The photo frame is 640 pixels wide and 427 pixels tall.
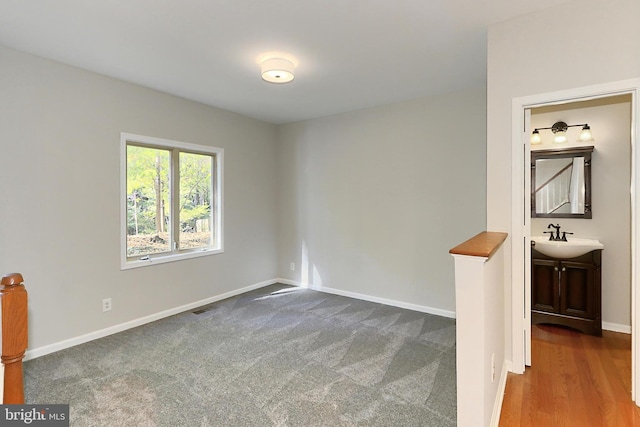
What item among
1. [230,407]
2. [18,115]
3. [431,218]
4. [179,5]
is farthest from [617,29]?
[18,115]

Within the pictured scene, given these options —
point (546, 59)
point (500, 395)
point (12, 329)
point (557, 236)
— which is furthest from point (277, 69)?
point (557, 236)

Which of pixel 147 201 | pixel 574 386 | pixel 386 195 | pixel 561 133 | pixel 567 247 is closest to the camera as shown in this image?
pixel 574 386

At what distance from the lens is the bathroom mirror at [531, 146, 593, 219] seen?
3330mm

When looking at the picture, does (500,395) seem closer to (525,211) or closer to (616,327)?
(525,211)

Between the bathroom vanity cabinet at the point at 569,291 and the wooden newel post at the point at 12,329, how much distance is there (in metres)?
3.92

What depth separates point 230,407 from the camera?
6.80 ft

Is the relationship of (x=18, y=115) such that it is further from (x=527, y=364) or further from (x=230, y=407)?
(x=527, y=364)

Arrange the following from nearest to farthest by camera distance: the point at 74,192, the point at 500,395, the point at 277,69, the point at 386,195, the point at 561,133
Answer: the point at 500,395 < the point at 277,69 < the point at 74,192 < the point at 561,133 < the point at 386,195

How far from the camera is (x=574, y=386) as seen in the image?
224cm

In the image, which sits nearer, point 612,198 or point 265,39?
point 265,39

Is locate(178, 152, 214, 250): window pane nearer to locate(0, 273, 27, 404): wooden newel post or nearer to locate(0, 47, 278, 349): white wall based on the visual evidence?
locate(0, 47, 278, 349): white wall

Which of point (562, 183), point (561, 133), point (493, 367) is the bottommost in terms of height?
point (493, 367)

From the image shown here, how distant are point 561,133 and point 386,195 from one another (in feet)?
6.38

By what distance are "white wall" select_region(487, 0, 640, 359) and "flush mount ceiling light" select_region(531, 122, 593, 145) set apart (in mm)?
1520
